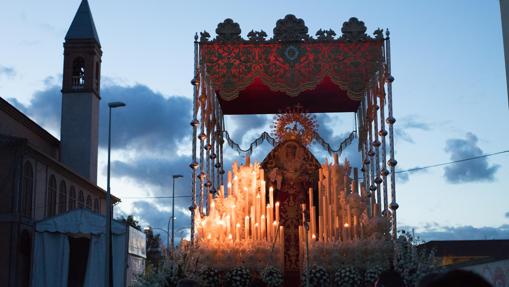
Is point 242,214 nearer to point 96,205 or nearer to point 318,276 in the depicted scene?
point 318,276

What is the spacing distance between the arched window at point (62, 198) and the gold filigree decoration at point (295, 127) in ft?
79.7

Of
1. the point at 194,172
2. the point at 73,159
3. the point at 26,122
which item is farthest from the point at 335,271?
the point at 73,159

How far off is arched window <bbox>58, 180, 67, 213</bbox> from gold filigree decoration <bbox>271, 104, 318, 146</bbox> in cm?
2428

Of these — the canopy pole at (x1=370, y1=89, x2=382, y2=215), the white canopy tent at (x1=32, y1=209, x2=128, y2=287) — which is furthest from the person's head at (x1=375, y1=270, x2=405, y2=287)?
the white canopy tent at (x1=32, y1=209, x2=128, y2=287)

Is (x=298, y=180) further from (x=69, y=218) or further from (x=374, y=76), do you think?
(x=69, y=218)

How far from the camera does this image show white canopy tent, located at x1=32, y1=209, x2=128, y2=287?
2972 centimetres

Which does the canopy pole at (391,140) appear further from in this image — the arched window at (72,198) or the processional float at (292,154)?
the arched window at (72,198)

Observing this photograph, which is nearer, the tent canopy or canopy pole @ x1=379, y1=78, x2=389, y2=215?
canopy pole @ x1=379, y1=78, x2=389, y2=215

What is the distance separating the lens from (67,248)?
31.7 m

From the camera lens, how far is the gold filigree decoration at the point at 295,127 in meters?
20.3

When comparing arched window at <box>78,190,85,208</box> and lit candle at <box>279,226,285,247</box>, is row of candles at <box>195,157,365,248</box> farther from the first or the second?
arched window at <box>78,190,85,208</box>

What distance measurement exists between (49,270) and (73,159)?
65.6 feet

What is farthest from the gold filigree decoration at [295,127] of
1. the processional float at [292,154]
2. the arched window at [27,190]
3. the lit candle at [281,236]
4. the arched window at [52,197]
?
the arched window at [52,197]

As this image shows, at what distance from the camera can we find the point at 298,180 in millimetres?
19844
